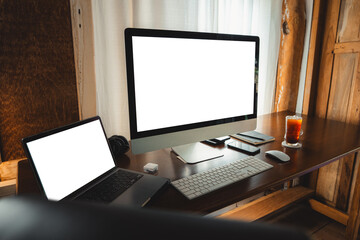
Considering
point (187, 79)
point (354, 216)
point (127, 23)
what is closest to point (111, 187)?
point (187, 79)

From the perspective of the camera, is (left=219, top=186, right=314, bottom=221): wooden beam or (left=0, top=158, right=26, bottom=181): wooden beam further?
(left=219, top=186, right=314, bottom=221): wooden beam

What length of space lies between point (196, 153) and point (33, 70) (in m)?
0.81

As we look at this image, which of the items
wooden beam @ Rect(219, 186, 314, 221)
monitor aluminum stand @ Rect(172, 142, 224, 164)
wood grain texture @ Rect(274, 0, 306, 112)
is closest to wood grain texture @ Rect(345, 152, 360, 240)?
wooden beam @ Rect(219, 186, 314, 221)

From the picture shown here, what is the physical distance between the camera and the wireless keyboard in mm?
765

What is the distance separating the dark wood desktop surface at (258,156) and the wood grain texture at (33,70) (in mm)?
217

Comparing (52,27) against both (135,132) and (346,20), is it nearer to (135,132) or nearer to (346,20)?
(135,132)

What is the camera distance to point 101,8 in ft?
4.15

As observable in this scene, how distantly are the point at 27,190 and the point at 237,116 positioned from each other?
88 cm

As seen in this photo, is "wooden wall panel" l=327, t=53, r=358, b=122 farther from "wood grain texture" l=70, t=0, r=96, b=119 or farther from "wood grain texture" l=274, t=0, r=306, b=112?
"wood grain texture" l=70, t=0, r=96, b=119

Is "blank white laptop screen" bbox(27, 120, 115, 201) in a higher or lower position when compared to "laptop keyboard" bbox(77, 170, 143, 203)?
higher

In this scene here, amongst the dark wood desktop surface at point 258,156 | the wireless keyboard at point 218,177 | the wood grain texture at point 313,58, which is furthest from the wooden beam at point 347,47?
the wireless keyboard at point 218,177

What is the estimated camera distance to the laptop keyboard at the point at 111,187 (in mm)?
697

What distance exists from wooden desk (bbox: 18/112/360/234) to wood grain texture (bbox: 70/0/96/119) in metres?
0.40

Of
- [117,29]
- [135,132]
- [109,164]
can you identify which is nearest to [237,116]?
[135,132]
